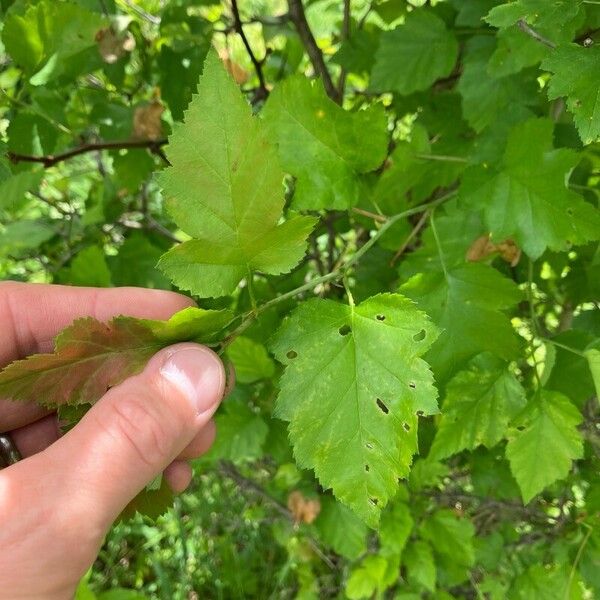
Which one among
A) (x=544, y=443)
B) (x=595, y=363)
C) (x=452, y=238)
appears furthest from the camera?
(x=452, y=238)

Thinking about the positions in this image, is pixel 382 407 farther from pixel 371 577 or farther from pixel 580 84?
pixel 371 577

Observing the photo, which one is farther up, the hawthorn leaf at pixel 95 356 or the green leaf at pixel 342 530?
→ the hawthorn leaf at pixel 95 356

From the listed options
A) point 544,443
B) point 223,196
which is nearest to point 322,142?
point 223,196

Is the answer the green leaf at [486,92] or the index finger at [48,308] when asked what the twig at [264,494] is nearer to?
the index finger at [48,308]

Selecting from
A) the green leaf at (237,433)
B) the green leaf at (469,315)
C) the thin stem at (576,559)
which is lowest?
the thin stem at (576,559)

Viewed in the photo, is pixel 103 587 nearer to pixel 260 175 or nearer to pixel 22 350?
pixel 22 350

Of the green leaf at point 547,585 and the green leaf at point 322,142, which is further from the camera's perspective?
the green leaf at point 547,585

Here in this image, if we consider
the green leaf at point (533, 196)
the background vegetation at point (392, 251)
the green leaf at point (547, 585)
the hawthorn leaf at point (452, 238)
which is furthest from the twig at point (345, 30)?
the green leaf at point (547, 585)
